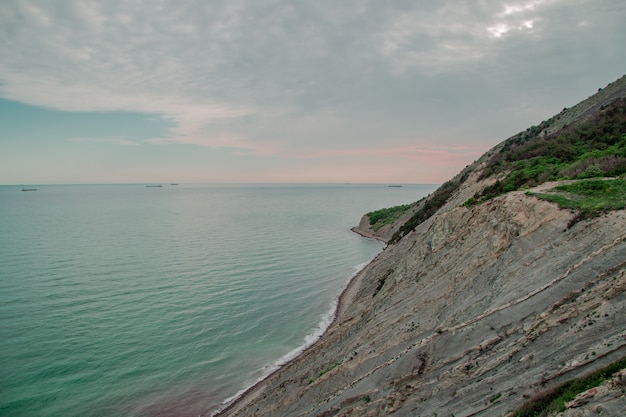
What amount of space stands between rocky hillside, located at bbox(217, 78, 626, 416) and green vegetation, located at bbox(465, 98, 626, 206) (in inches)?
5.7

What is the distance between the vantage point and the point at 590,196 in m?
14.7

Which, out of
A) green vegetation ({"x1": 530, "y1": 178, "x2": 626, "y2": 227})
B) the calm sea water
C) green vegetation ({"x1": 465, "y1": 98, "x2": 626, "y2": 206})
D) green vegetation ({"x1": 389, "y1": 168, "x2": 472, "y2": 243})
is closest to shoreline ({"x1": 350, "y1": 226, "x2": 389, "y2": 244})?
the calm sea water

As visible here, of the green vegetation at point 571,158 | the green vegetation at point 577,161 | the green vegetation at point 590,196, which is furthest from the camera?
the green vegetation at point 571,158

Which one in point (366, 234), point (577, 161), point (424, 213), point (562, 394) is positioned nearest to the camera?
point (562, 394)

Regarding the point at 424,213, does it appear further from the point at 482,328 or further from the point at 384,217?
the point at 384,217

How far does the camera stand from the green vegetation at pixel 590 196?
1327cm

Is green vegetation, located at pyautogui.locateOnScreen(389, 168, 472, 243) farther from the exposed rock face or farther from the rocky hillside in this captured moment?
the exposed rock face

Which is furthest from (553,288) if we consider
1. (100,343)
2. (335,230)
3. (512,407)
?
(335,230)

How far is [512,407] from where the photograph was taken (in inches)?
332

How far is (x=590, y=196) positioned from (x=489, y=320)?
7.34 m

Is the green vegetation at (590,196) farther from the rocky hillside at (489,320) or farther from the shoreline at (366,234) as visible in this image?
the shoreline at (366,234)

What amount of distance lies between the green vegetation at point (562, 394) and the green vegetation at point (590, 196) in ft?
23.9

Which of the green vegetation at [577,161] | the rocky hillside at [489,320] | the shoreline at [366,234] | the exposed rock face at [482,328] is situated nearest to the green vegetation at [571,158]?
the green vegetation at [577,161]

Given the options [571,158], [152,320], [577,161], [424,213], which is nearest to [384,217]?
[424,213]
